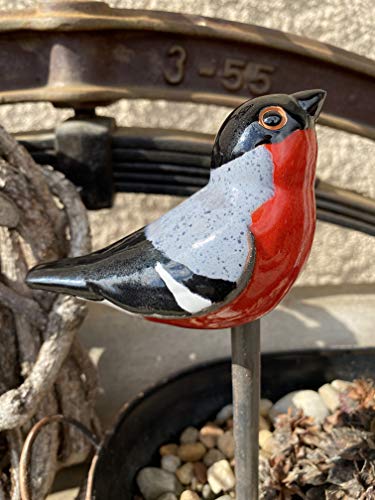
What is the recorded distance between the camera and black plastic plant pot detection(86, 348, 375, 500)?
566mm

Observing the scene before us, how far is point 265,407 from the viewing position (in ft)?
2.29

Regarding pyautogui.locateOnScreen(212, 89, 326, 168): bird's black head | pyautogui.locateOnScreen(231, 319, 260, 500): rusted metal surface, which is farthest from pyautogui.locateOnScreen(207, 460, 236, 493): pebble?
pyautogui.locateOnScreen(212, 89, 326, 168): bird's black head

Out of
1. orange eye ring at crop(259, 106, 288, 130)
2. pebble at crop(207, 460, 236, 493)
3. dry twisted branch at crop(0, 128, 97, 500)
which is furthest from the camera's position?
pebble at crop(207, 460, 236, 493)

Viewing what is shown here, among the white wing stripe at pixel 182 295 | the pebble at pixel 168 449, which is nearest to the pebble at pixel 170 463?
the pebble at pixel 168 449

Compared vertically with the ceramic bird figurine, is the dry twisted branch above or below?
below

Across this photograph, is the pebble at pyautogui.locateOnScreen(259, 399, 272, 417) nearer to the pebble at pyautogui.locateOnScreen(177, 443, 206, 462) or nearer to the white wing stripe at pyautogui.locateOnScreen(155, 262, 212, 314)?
the pebble at pyautogui.locateOnScreen(177, 443, 206, 462)

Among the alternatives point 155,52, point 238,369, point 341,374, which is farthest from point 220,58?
A: point 341,374

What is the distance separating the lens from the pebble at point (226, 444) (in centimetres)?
65

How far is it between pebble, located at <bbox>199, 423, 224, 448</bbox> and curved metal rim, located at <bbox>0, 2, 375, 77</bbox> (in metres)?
0.45

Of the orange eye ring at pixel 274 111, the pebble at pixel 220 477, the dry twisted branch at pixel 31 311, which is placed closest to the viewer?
the orange eye ring at pixel 274 111

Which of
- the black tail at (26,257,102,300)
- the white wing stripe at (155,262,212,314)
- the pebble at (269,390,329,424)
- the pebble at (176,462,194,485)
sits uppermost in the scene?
the white wing stripe at (155,262,212,314)

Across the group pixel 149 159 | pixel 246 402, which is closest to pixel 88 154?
pixel 149 159

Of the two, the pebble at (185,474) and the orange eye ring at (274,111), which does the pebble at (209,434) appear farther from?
the orange eye ring at (274,111)

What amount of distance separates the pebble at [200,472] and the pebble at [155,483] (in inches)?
1.0
